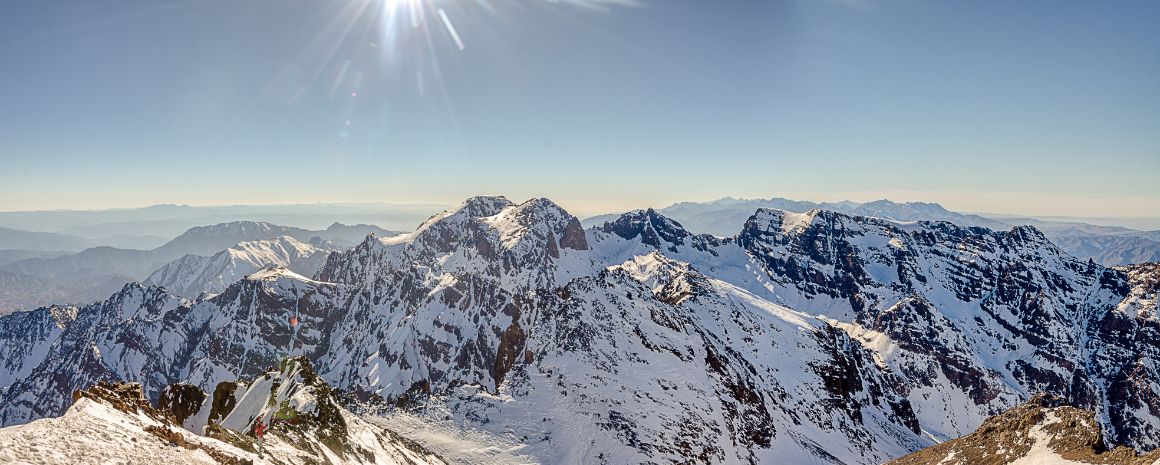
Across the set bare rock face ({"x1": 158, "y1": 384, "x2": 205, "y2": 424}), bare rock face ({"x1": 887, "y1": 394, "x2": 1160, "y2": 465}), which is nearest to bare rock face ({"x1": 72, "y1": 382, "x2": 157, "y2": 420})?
bare rock face ({"x1": 158, "y1": 384, "x2": 205, "y2": 424})

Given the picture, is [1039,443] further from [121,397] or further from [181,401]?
[181,401]

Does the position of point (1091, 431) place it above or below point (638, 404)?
above

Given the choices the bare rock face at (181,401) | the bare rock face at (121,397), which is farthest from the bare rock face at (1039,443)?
the bare rock face at (181,401)

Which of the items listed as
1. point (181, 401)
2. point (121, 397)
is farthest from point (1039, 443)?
point (181, 401)

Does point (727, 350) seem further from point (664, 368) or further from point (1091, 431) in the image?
point (1091, 431)

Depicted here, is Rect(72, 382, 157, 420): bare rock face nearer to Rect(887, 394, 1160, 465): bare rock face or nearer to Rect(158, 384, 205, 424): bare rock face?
Rect(158, 384, 205, 424): bare rock face

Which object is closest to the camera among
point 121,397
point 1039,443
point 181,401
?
point 121,397

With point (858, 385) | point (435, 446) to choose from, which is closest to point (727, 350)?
point (858, 385)

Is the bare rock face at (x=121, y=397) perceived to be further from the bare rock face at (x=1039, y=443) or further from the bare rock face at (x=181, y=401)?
the bare rock face at (x=1039, y=443)
